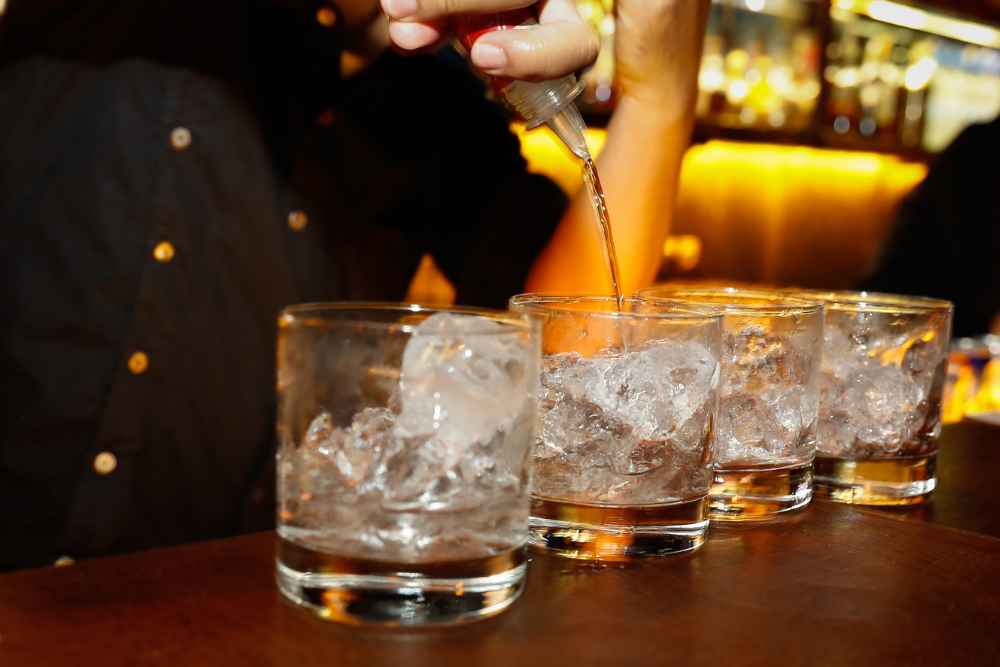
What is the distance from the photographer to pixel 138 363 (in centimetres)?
129

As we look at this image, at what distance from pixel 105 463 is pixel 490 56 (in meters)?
0.85

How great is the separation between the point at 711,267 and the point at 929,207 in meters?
1.12

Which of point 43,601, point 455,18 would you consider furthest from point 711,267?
point 43,601

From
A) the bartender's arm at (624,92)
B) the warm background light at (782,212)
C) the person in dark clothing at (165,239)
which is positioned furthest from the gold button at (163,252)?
the warm background light at (782,212)

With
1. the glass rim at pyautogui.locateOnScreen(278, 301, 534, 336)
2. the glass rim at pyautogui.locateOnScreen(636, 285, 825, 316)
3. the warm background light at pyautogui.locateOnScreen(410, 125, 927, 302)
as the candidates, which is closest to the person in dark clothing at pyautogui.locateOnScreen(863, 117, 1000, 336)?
the warm background light at pyautogui.locateOnScreen(410, 125, 927, 302)

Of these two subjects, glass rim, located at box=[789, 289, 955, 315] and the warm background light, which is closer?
glass rim, located at box=[789, 289, 955, 315]

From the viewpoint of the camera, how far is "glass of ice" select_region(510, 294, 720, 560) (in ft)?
1.94

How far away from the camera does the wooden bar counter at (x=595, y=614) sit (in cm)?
45

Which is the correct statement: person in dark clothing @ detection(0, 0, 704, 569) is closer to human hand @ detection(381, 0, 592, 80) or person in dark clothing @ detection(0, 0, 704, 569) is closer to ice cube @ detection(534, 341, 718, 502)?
human hand @ detection(381, 0, 592, 80)

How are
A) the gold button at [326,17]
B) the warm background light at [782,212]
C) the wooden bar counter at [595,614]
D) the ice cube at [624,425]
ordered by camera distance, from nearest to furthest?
the wooden bar counter at [595,614]
the ice cube at [624,425]
the gold button at [326,17]
the warm background light at [782,212]

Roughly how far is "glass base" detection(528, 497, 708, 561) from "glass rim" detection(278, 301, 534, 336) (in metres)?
0.13

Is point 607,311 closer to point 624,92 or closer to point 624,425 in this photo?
point 624,425

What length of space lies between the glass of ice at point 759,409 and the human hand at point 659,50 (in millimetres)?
398

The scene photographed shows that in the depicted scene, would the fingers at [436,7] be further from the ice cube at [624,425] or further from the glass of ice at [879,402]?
the glass of ice at [879,402]
